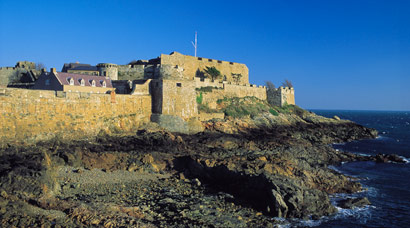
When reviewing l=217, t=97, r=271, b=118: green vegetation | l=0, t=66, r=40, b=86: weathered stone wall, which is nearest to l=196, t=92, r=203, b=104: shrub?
l=217, t=97, r=271, b=118: green vegetation

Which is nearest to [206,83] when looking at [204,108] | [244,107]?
[204,108]

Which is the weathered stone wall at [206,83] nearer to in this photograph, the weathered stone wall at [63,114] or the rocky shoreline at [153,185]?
the weathered stone wall at [63,114]

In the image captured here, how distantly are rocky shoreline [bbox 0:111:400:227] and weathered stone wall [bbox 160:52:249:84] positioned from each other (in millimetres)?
16951

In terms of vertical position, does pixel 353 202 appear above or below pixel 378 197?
above

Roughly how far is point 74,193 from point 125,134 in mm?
12031

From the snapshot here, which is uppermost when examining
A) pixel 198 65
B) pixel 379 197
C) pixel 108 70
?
pixel 198 65

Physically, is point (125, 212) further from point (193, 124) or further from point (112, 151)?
point (193, 124)

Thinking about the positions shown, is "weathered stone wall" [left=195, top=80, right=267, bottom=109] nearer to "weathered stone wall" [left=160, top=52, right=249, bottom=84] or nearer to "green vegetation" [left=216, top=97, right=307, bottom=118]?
"green vegetation" [left=216, top=97, right=307, bottom=118]

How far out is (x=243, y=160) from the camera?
848 inches

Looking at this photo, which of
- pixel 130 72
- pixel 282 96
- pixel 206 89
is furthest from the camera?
pixel 282 96

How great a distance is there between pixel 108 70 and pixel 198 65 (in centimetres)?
1517

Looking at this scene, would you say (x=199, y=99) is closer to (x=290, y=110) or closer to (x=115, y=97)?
(x=115, y=97)

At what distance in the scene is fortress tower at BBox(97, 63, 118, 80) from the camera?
1386 inches

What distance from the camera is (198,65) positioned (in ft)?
152
